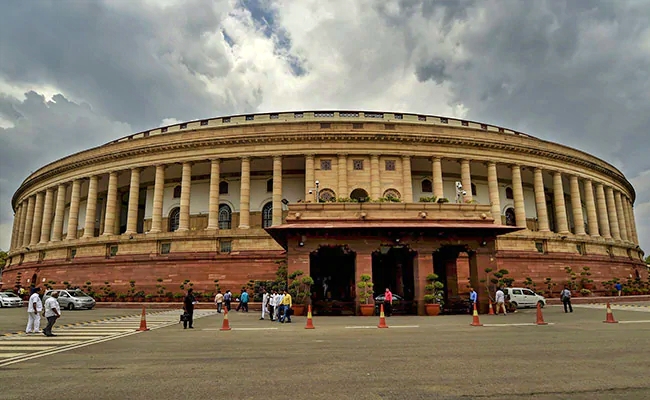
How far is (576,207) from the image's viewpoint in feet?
150

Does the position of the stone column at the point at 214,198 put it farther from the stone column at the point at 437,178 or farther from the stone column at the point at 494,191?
the stone column at the point at 494,191

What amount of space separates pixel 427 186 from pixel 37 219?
48.0 meters

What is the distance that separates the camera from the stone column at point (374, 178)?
39.1 meters

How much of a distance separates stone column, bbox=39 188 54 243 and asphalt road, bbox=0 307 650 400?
45.6 metres

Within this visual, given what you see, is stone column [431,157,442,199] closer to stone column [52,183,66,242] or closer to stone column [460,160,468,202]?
stone column [460,160,468,202]

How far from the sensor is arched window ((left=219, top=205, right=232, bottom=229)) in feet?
144

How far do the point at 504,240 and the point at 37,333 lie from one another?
117 feet

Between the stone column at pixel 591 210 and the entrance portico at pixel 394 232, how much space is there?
2864cm

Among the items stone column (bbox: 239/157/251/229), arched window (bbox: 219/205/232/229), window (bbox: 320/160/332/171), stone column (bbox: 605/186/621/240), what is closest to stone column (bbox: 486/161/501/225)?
window (bbox: 320/160/332/171)

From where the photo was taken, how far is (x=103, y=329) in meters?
17.1

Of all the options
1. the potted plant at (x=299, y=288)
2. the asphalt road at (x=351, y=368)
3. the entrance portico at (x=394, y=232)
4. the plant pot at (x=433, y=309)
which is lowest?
the asphalt road at (x=351, y=368)

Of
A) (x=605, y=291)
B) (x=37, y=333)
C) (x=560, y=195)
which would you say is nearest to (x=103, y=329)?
(x=37, y=333)

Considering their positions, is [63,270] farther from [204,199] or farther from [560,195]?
[560,195]

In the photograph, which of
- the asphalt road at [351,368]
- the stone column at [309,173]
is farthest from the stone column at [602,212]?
the asphalt road at [351,368]
